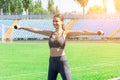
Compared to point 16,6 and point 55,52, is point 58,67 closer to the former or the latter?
point 55,52

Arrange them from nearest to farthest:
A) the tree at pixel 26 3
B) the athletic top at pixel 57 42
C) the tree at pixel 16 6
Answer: the athletic top at pixel 57 42
the tree at pixel 26 3
the tree at pixel 16 6

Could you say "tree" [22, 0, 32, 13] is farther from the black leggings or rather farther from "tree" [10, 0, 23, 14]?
the black leggings

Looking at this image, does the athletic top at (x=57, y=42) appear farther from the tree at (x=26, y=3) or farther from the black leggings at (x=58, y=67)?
the tree at (x=26, y=3)

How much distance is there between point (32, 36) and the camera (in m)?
54.5

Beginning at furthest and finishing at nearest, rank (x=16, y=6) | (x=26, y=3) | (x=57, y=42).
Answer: (x=16, y=6), (x=26, y=3), (x=57, y=42)

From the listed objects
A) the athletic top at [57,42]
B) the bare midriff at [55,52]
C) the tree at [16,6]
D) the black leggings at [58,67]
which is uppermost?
the athletic top at [57,42]

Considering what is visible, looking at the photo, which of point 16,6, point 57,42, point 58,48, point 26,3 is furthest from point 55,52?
point 16,6

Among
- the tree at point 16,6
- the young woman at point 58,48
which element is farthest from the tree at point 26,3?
the young woman at point 58,48

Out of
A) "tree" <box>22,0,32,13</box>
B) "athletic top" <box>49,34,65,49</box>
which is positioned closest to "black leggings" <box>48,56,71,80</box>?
"athletic top" <box>49,34,65,49</box>

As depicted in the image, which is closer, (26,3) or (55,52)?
(55,52)

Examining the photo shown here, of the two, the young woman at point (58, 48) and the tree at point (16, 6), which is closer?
the young woman at point (58, 48)

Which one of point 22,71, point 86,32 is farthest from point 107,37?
point 86,32

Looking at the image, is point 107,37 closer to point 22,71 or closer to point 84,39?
point 84,39

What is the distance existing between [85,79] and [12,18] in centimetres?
5162
